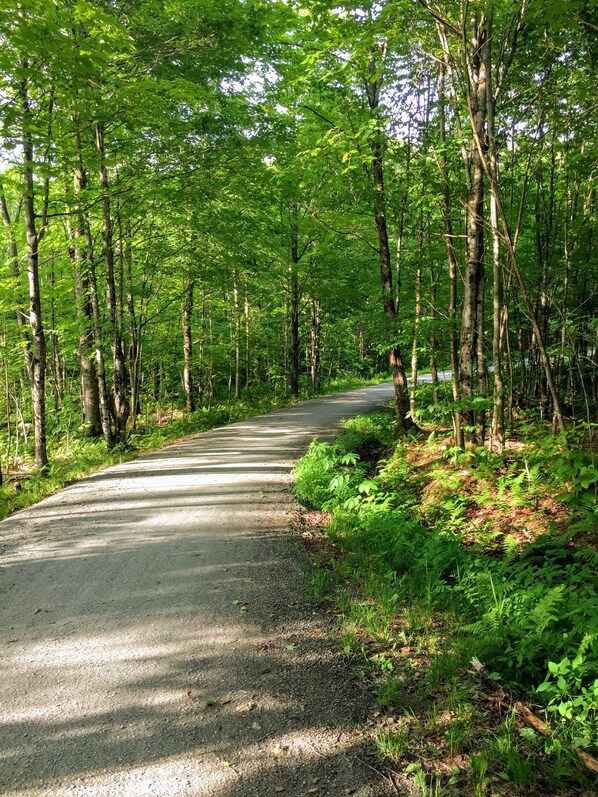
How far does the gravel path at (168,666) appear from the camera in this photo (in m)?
2.50

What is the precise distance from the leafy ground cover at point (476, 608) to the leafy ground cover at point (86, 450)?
4289 mm

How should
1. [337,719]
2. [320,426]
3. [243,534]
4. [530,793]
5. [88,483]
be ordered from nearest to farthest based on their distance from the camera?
[530,793], [337,719], [243,534], [88,483], [320,426]

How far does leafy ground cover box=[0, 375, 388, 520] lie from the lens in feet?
26.0

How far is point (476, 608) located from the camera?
4156 millimetres

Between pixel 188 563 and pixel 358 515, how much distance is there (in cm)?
234

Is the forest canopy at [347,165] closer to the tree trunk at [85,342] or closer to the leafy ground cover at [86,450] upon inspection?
the tree trunk at [85,342]

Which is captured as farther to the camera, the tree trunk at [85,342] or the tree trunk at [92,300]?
the tree trunk at [85,342]

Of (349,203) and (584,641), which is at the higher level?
(349,203)

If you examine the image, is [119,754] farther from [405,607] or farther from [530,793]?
[405,607]

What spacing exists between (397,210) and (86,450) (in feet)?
28.7

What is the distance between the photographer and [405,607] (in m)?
4.27

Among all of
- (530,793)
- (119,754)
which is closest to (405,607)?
(530,793)

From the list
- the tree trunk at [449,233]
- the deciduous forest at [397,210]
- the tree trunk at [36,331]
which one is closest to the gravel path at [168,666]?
the deciduous forest at [397,210]

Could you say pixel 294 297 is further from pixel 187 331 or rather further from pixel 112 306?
pixel 112 306
